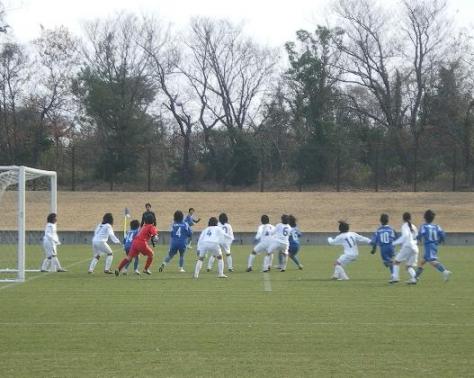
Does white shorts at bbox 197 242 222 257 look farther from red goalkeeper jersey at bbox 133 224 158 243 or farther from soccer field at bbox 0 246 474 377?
red goalkeeper jersey at bbox 133 224 158 243

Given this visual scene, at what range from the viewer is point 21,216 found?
18.7 m

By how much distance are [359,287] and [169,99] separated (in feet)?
158

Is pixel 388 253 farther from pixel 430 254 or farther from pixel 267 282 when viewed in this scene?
pixel 267 282

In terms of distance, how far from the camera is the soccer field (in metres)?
9.07

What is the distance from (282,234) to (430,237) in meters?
4.61

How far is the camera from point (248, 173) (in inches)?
2154

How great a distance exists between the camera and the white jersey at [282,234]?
21.9 meters

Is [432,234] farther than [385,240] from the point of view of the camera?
No

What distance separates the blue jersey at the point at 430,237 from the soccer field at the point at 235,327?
24.8 inches

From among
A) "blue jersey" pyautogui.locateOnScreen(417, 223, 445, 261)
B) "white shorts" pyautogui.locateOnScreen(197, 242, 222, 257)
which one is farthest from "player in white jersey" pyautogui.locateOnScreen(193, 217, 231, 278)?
"blue jersey" pyautogui.locateOnScreen(417, 223, 445, 261)

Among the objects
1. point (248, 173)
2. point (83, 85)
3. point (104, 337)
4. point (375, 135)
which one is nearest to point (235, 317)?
point (104, 337)

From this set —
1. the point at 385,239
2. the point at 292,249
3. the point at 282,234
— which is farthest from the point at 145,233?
the point at 385,239

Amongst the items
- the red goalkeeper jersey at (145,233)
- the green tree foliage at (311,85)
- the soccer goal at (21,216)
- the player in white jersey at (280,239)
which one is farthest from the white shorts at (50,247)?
the green tree foliage at (311,85)

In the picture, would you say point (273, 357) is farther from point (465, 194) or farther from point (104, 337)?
point (465, 194)
